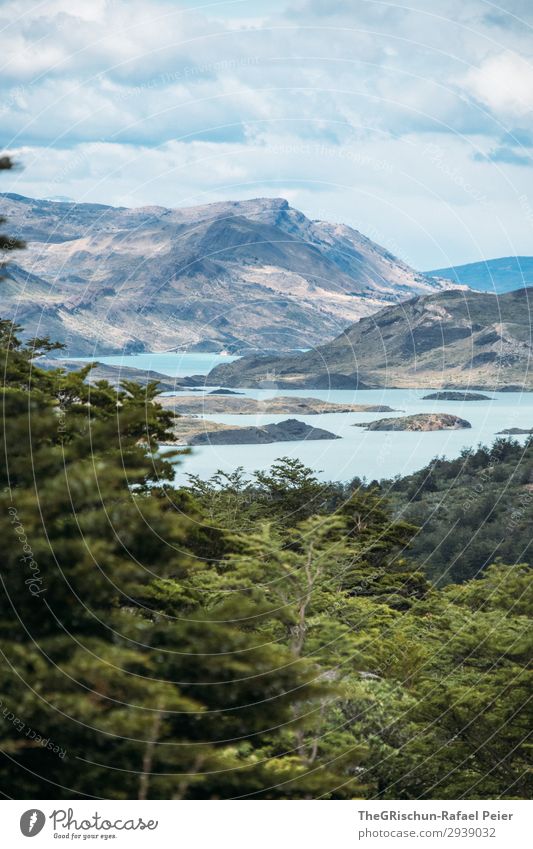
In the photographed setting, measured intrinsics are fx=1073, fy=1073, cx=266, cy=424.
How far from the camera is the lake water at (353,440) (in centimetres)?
8325

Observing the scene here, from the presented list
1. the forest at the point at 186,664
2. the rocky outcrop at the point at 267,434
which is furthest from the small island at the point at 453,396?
the forest at the point at 186,664

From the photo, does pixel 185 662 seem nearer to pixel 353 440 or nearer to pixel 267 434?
pixel 267 434

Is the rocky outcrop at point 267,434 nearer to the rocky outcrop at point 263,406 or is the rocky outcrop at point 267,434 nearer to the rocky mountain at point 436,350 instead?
the rocky outcrop at point 263,406

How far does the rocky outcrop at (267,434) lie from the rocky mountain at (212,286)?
7285 mm

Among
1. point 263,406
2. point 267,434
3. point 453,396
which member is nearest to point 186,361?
point 267,434

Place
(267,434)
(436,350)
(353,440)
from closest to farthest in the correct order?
(267,434) → (353,440) → (436,350)

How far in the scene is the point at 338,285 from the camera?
8794 centimetres

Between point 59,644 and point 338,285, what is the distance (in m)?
79.3

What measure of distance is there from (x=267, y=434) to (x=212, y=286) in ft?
44.4

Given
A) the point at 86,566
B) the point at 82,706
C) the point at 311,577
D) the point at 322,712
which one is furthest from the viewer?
the point at 311,577

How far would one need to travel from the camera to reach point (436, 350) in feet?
403

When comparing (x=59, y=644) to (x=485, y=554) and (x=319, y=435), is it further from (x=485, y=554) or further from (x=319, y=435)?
(x=319, y=435)

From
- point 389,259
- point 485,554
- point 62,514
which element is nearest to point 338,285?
point 389,259

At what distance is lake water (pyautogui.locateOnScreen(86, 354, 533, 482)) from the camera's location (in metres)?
83.2
